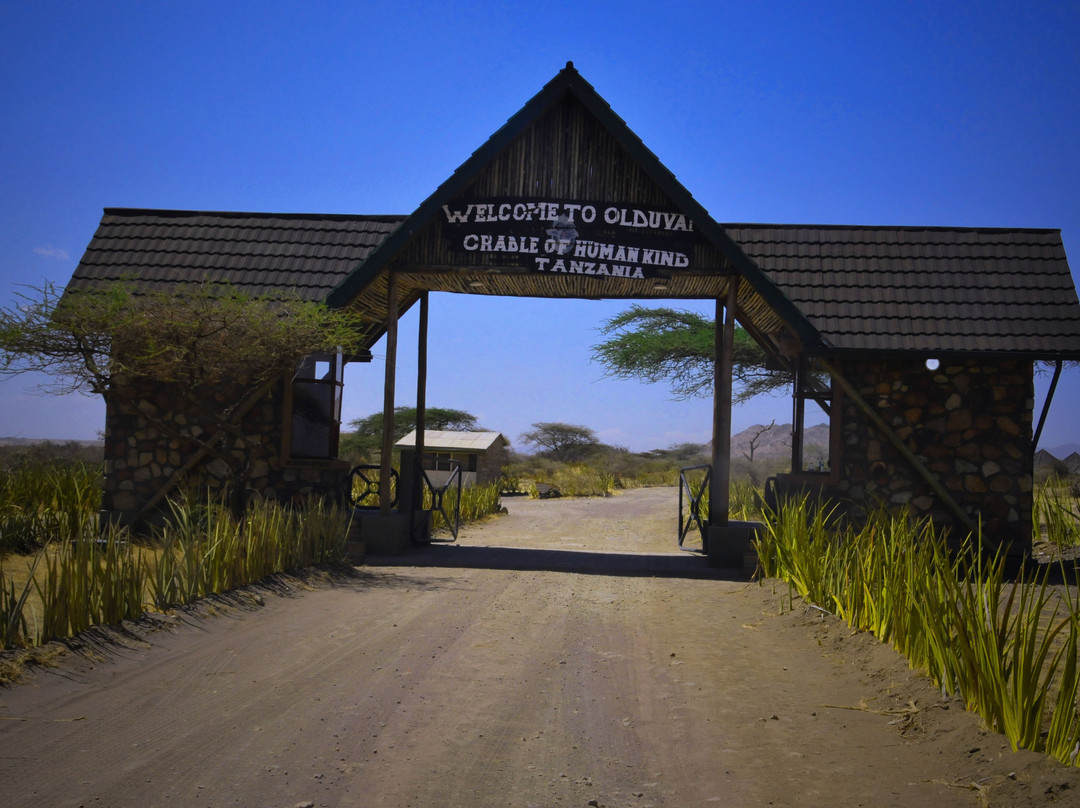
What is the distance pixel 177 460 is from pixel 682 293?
7.42 meters

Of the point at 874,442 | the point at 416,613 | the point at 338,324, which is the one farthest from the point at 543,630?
the point at 874,442

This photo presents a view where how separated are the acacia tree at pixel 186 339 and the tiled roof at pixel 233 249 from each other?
97 cm

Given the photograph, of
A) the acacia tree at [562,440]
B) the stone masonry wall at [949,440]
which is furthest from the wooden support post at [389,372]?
the acacia tree at [562,440]

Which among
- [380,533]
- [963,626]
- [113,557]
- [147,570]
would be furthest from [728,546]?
[113,557]

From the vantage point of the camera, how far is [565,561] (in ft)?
38.0

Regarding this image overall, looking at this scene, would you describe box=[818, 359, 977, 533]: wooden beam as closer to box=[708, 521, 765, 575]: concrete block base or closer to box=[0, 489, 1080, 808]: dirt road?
box=[708, 521, 765, 575]: concrete block base

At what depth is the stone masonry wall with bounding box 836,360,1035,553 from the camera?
11.6 m

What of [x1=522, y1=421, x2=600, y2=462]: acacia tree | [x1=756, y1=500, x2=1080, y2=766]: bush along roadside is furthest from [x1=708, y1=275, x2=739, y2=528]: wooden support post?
[x1=522, y1=421, x2=600, y2=462]: acacia tree

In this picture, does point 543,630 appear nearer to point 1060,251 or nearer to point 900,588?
point 900,588

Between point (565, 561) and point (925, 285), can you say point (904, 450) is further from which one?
point (565, 561)

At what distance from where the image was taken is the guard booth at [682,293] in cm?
1143

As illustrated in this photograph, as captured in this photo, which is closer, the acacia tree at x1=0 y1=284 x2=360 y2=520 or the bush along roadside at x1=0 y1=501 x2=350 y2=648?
the bush along roadside at x1=0 y1=501 x2=350 y2=648

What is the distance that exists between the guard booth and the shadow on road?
429mm

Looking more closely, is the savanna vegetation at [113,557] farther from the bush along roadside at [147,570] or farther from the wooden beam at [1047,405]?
the wooden beam at [1047,405]
